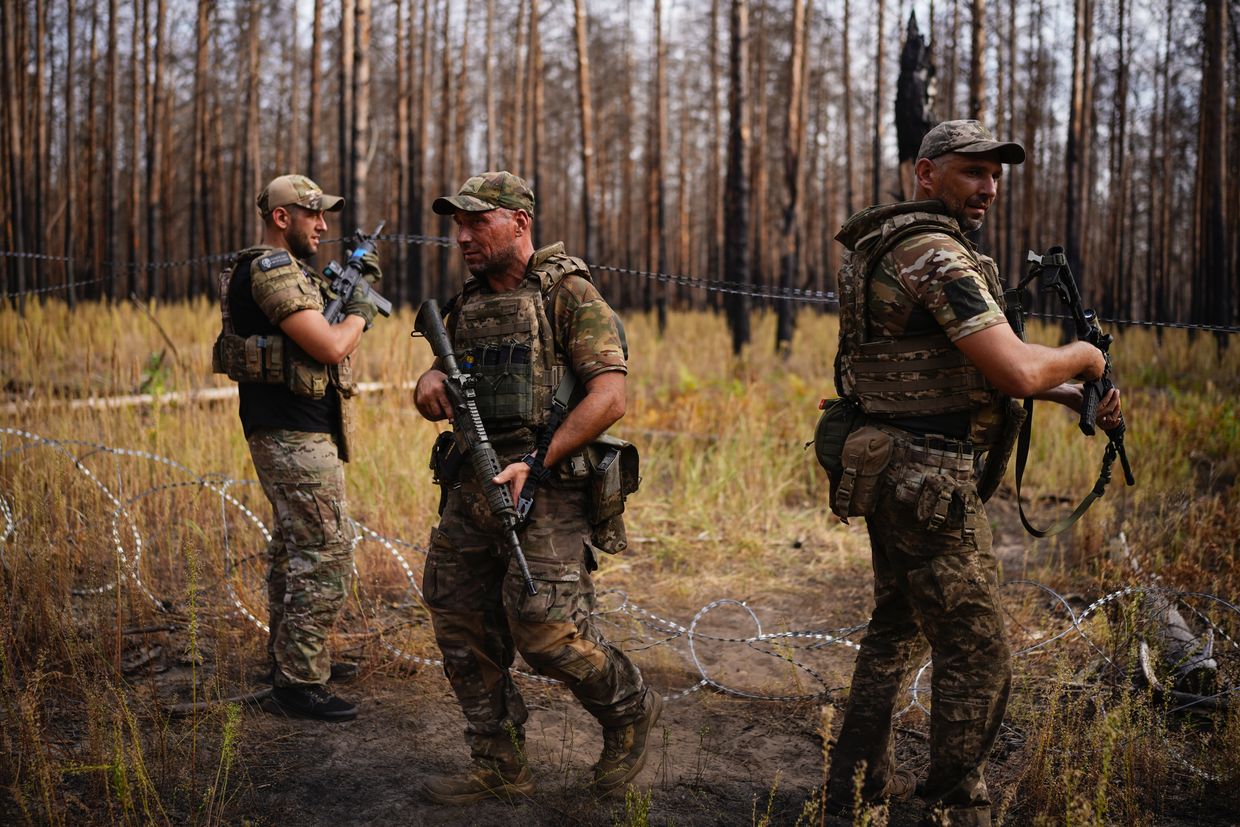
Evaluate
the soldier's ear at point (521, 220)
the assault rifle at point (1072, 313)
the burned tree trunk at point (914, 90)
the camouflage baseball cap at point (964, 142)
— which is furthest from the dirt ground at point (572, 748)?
the burned tree trunk at point (914, 90)

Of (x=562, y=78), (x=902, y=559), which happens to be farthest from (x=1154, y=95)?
(x=902, y=559)

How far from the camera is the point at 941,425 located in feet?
8.52

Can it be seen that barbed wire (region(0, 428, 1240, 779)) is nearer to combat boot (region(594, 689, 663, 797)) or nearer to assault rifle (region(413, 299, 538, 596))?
combat boot (region(594, 689, 663, 797))

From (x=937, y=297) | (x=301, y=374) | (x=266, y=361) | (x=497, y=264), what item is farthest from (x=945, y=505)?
(x=266, y=361)

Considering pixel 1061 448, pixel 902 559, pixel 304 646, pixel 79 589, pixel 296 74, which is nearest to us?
pixel 902 559

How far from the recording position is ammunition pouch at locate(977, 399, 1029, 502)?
2.63 metres

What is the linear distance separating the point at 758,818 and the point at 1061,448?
5314mm

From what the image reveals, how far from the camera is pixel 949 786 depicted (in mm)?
2652

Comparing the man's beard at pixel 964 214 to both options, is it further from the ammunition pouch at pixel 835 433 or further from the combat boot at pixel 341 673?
the combat boot at pixel 341 673

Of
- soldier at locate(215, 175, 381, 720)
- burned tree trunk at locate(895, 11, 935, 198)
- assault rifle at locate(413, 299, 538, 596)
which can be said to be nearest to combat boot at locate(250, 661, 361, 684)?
soldier at locate(215, 175, 381, 720)

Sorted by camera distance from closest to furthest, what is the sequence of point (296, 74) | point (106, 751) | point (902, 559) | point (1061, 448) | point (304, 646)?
1. point (902, 559)
2. point (106, 751)
3. point (304, 646)
4. point (1061, 448)
5. point (296, 74)

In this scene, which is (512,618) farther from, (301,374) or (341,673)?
(341,673)

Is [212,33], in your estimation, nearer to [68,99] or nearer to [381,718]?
[68,99]

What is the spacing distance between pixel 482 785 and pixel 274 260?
2065 mm
